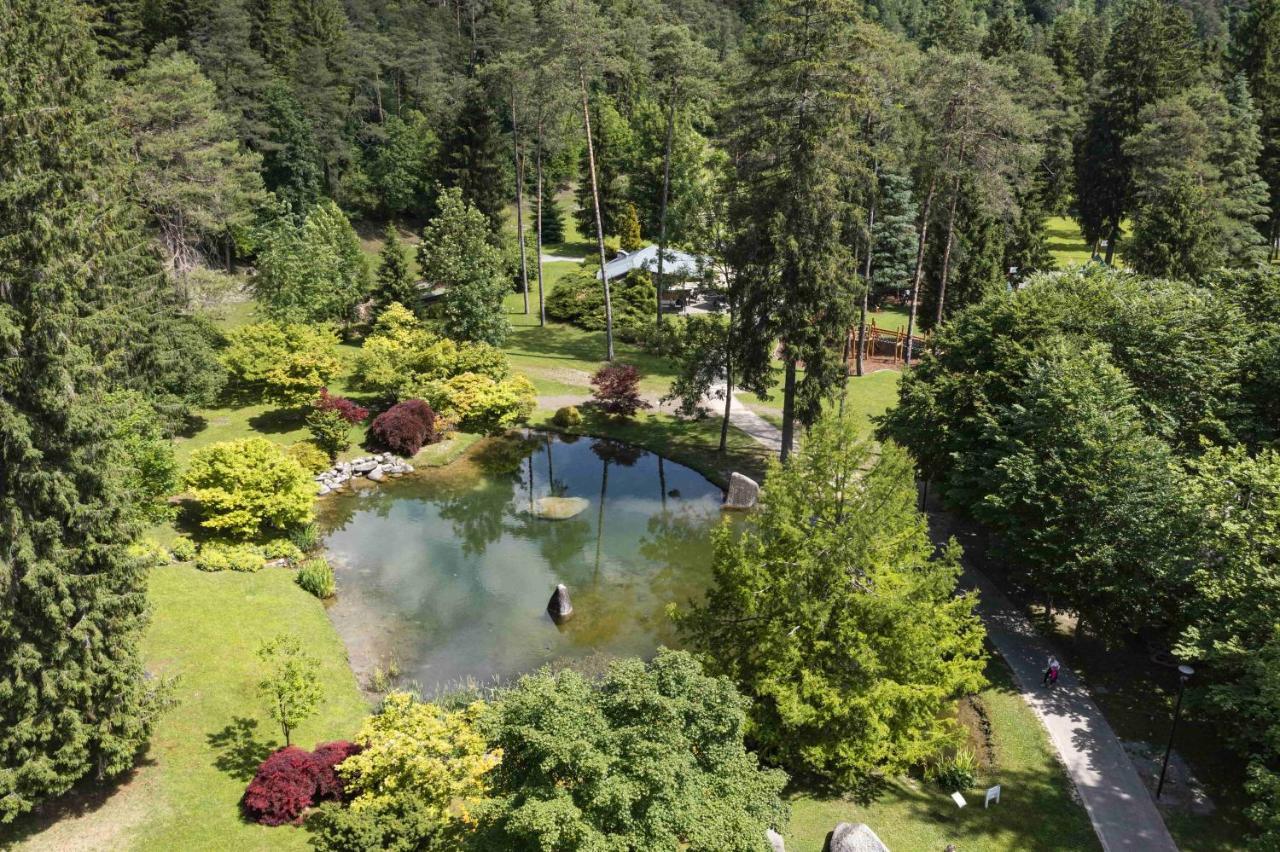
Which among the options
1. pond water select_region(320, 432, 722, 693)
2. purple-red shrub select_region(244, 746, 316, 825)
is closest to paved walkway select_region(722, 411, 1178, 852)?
pond water select_region(320, 432, 722, 693)

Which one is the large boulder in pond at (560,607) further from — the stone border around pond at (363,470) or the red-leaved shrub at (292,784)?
the stone border around pond at (363,470)

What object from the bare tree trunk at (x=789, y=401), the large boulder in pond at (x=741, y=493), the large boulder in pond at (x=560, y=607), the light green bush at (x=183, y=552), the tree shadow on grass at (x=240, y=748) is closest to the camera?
the tree shadow on grass at (x=240, y=748)

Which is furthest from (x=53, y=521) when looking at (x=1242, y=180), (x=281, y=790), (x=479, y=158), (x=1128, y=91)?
(x=1128, y=91)

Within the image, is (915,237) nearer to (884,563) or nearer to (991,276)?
(991,276)

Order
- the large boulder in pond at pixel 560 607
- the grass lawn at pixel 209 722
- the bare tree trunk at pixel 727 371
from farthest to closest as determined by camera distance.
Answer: the bare tree trunk at pixel 727 371
the large boulder in pond at pixel 560 607
the grass lawn at pixel 209 722

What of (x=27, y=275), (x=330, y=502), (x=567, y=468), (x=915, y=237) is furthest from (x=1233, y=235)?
(x=27, y=275)

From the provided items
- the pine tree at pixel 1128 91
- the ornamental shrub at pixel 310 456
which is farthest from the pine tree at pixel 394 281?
the pine tree at pixel 1128 91
